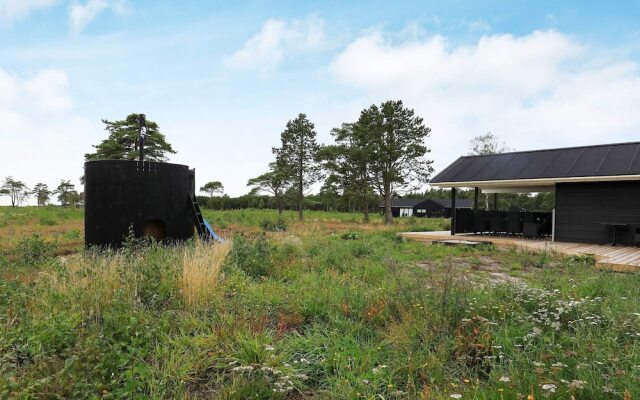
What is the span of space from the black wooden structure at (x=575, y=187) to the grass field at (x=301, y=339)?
23.9 feet

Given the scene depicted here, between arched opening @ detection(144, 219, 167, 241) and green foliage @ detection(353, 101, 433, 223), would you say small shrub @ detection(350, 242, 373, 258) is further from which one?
green foliage @ detection(353, 101, 433, 223)

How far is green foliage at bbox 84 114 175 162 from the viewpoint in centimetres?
2841

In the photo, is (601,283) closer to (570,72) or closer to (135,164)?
(135,164)

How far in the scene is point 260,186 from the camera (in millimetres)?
40500

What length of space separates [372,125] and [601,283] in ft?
71.7

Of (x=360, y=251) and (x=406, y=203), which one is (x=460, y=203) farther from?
(x=360, y=251)

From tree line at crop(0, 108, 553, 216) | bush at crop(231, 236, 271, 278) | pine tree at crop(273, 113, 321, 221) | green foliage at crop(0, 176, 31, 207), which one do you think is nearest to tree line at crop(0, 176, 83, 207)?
green foliage at crop(0, 176, 31, 207)

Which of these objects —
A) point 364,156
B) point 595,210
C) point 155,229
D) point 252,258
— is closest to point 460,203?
point 364,156

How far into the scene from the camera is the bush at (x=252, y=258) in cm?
563

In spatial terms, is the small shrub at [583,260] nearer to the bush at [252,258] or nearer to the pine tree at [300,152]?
the bush at [252,258]

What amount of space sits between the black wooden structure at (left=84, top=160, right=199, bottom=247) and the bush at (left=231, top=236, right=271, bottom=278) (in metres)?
1.90

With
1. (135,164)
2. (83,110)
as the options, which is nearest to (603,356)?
(135,164)

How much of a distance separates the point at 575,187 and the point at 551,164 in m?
1.02

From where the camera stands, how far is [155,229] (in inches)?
291
